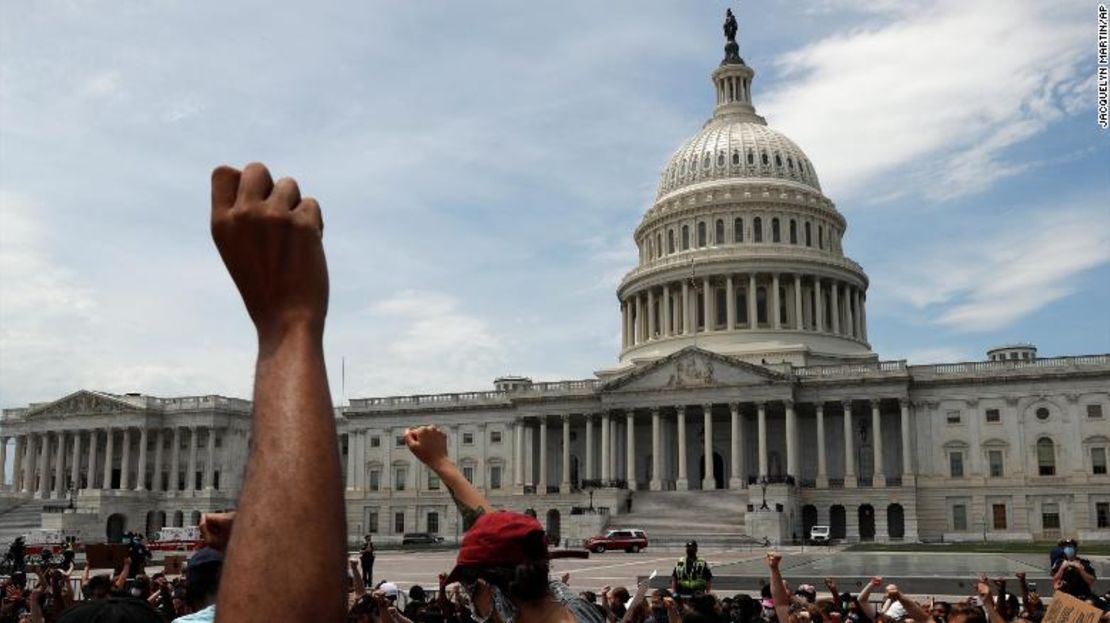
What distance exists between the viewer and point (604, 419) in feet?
302

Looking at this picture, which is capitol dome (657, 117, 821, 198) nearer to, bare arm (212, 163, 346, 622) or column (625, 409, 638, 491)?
column (625, 409, 638, 491)

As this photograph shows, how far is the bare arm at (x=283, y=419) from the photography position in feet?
7.25

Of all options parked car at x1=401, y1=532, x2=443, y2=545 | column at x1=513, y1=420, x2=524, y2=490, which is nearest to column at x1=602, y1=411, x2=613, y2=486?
column at x1=513, y1=420, x2=524, y2=490

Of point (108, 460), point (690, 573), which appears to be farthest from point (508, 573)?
point (108, 460)

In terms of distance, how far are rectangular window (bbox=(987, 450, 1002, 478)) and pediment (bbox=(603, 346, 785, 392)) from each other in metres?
16.4

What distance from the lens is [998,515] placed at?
268 feet

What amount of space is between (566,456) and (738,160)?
35515 mm

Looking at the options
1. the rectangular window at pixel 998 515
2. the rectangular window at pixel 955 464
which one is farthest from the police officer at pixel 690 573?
the rectangular window at pixel 955 464

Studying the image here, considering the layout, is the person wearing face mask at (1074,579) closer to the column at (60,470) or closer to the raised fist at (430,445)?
the raised fist at (430,445)

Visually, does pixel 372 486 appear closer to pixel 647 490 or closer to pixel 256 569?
pixel 647 490

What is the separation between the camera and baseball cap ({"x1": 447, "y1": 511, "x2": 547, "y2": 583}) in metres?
4.07

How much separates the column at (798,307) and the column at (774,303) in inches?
59.5

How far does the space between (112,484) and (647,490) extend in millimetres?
60596

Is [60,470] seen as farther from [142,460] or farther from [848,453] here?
[848,453]
